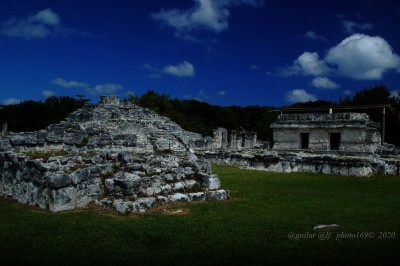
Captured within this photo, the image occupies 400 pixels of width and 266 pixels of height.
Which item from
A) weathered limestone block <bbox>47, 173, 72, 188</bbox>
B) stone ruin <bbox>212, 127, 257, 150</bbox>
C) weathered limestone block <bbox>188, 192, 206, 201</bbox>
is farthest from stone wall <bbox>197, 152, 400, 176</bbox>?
stone ruin <bbox>212, 127, 257, 150</bbox>

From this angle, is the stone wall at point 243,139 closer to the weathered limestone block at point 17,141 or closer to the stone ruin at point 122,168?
the stone ruin at point 122,168

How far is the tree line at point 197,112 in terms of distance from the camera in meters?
41.4

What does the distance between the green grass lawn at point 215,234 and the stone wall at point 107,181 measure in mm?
375

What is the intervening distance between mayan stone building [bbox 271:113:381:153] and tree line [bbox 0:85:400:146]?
1394 cm

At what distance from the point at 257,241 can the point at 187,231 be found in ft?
3.97

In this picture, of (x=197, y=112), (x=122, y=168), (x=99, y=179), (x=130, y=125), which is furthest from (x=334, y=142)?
(x=197, y=112)

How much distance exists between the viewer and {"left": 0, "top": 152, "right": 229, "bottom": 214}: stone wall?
8023 millimetres

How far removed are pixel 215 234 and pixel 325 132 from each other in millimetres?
20400

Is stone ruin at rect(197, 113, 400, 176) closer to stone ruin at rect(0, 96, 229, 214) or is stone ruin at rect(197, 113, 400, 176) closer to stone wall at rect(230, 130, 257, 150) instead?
stone wall at rect(230, 130, 257, 150)

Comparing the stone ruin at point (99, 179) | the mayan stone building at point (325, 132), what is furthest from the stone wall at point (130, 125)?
the stone ruin at point (99, 179)

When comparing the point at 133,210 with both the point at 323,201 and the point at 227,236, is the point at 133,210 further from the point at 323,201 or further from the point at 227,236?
the point at 323,201

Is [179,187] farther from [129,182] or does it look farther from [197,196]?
[129,182]

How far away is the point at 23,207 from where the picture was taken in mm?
8477

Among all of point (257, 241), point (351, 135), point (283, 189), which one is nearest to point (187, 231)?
point (257, 241)
